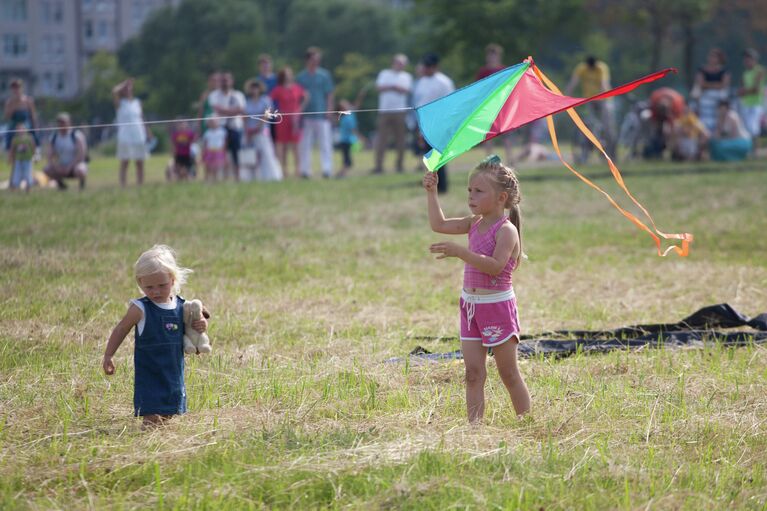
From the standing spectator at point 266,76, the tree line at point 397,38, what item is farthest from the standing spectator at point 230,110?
the tree line at point 397,38

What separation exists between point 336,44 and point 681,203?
8100cm

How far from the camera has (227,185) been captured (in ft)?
59.2

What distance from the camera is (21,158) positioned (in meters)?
18.4

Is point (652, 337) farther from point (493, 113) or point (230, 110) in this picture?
point (230, 110)

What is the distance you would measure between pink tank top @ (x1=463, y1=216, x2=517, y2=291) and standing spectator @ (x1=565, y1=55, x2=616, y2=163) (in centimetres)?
1654

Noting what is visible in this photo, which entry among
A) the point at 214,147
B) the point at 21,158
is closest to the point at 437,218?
the point at 21,158

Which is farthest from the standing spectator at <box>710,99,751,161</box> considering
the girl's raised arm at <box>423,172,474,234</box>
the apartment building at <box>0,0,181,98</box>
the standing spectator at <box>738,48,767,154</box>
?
the apartment building at <box>0,0,181,98</box>

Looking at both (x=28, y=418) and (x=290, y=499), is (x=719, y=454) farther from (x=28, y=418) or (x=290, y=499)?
(x=28, y=418)

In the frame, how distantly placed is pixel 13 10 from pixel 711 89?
93.9m

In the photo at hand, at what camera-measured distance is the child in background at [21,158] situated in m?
18.4

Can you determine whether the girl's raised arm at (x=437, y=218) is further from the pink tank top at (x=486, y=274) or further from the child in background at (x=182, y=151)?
the child in background at (x=182, y=151)

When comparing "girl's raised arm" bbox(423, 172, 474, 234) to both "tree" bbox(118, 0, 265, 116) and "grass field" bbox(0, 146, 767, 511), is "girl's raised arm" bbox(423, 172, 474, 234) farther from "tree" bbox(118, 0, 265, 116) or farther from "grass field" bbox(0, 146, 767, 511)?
"tree" bbox(118, 0, 265, 116)

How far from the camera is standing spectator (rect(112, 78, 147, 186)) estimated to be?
19516mm

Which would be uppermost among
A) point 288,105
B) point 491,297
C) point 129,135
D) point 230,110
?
point 288,105
